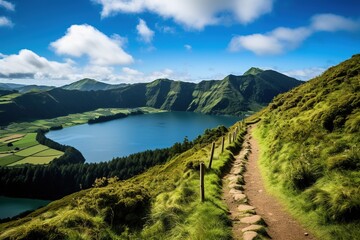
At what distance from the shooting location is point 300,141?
2245 cm

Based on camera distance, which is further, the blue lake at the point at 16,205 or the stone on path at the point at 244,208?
the blue lake at the point at 16,205

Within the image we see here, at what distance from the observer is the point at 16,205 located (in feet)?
464

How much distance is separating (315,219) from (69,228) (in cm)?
1146

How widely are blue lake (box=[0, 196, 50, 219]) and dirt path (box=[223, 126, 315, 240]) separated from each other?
475 ft

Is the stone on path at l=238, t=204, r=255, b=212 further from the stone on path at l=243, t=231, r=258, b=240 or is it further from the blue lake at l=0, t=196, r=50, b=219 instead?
the blue lake at l=0, t=196, r=50, b=219

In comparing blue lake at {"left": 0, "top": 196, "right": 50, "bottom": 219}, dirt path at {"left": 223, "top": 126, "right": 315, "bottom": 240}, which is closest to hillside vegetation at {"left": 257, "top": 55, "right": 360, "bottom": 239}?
dirt path at {"left": 223, "top": 126, "right": 315, "bottom": 240}

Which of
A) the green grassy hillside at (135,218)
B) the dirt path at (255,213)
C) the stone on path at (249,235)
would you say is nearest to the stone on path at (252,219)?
the dirt path at (255,213)

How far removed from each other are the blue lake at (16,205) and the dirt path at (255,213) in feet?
475

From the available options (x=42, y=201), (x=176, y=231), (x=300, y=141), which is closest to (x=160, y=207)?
(x=176, y=231)

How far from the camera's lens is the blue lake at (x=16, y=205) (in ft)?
431

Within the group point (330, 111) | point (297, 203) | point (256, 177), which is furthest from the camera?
point (330, 111)

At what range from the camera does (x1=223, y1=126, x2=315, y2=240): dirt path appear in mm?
11836

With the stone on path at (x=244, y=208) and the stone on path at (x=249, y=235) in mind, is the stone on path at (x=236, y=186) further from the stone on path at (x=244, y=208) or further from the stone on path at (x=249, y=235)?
the stone on path at (x=249, y=235)

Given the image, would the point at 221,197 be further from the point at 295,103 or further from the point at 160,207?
the point at 295,103
